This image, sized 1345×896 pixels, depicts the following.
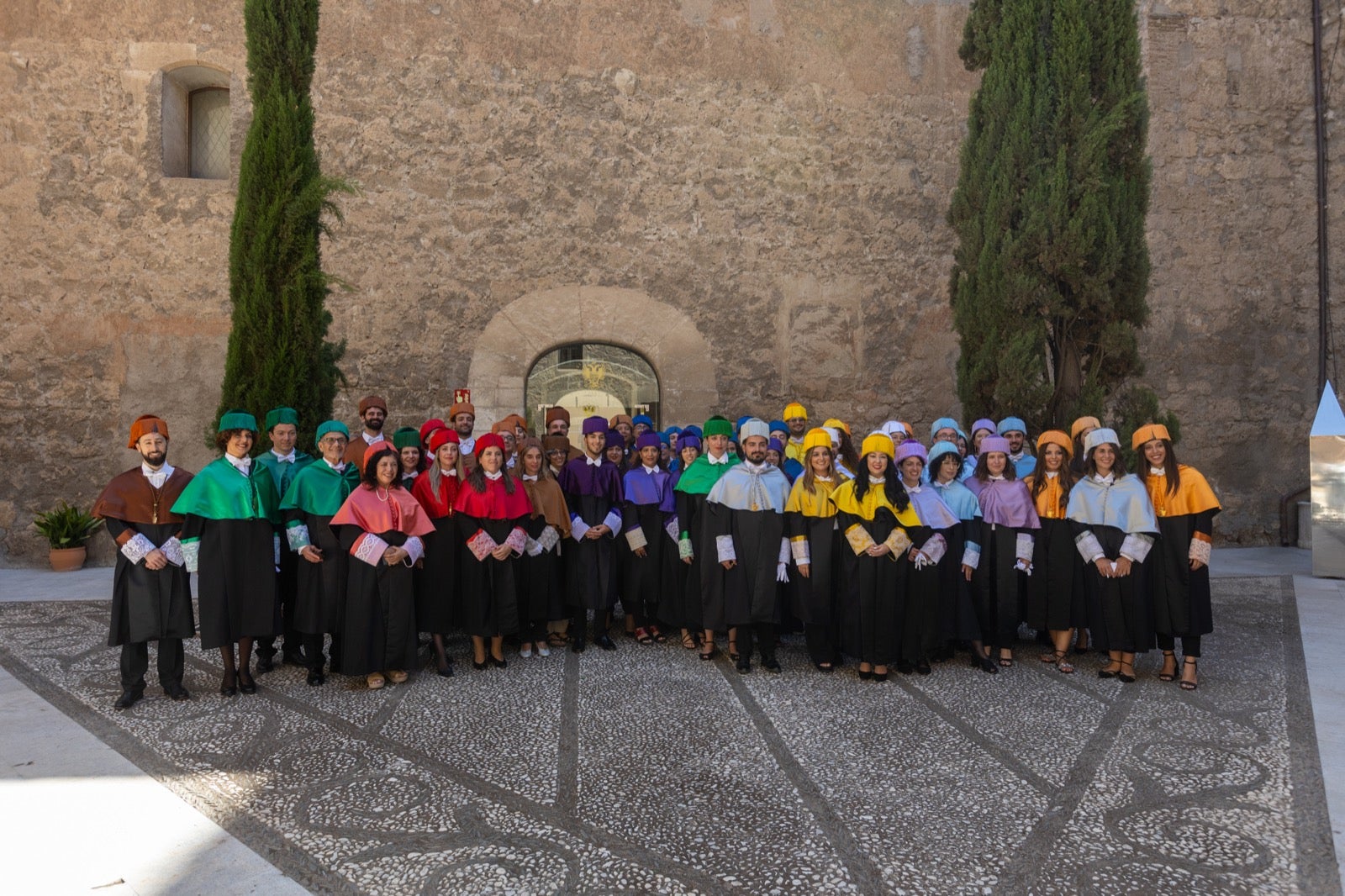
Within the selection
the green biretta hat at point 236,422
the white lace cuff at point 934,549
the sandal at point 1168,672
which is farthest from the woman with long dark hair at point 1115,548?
the green biretta hat at point 236,422

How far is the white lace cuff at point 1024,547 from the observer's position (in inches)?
205

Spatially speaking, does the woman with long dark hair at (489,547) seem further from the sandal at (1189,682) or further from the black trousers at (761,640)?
the sandal at (1189,682)

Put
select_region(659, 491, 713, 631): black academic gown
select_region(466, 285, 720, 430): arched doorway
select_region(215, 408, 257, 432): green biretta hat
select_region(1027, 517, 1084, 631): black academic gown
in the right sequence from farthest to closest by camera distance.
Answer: select_region(466, 285, 720, 430): arched doorway
select_region(659, 491, 713, 631): black academic gown
select_region(1027, 517, 1084, 631): black academic gown
select_region(215, 408, 257, 432): green biretta hat

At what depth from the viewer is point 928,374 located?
9648 mm

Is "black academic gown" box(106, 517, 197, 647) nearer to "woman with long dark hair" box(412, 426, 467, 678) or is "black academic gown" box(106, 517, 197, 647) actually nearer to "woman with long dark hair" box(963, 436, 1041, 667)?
"woman with long dark hair" box(412, 426, 467, 678)

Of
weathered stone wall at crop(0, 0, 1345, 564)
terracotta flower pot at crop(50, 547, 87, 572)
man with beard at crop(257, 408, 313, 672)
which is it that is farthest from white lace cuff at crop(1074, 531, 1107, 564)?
terracotta flower pot at crop(50, 547, 87, 572)

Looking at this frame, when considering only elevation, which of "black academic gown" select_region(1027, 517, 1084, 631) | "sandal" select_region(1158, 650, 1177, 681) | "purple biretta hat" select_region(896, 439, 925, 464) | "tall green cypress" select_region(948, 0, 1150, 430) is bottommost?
"sandal" select_region(1158, 650, 1177, 681)

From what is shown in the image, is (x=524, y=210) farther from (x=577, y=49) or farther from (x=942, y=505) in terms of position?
(x=942, y=505)

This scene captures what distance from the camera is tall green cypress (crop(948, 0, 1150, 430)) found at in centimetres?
675

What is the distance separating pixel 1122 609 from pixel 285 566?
509 cm

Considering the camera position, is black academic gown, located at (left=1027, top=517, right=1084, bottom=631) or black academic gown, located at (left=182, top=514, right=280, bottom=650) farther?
black academic gown, located at (left=1027, top=517, right=1084, bottom=631)

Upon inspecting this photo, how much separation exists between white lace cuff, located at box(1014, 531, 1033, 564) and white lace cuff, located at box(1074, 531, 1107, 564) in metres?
0.27

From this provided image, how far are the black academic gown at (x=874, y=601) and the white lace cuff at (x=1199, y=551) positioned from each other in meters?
1.63

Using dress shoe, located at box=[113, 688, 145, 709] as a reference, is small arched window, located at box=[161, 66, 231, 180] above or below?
above
